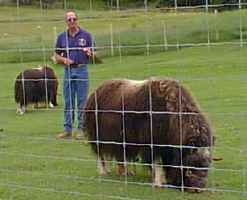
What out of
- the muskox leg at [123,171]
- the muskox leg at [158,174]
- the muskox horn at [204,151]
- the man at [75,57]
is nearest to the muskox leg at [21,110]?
the man at [75,57]

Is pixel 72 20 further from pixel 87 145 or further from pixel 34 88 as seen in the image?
pixel 34 88

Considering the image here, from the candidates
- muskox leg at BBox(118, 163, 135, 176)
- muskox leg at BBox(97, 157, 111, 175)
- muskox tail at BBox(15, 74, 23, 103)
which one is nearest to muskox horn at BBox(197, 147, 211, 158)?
muskox leg at BBox(118, 163, 135, 176)

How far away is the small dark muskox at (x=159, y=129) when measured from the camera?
6199 millimetres

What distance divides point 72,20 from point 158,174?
3.31 m

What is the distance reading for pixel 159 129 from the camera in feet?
20.8

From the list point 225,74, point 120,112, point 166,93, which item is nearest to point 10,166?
point 120,112

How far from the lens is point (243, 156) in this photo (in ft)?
26.0

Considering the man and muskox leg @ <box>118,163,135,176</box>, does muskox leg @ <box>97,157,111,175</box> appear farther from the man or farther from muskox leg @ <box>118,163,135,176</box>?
the man

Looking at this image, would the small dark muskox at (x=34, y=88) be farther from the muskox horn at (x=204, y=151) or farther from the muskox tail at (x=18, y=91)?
the muskox horn at (x=204, y=151)

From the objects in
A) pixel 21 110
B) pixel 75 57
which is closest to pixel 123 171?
pixel 75 57

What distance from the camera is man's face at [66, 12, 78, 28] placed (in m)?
8.81

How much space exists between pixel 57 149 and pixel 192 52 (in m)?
13.1

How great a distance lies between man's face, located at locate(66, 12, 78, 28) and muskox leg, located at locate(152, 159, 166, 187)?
3081mm

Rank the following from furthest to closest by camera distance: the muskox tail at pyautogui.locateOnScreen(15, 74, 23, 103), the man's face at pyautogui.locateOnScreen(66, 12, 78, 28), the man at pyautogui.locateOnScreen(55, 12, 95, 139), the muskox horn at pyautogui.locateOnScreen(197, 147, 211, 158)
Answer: the muskox tail at pyautogui.locateOnScreen(15, 74, 23, 103), the man at pyautogui.locateOnScreen(55, 12, 95, 139), the man's face at pyautogui.locateOnScreen(66, 12, 78, 28), the muskox horn at pyautogui.locateOnScreen(197, 147, 211, 158)
